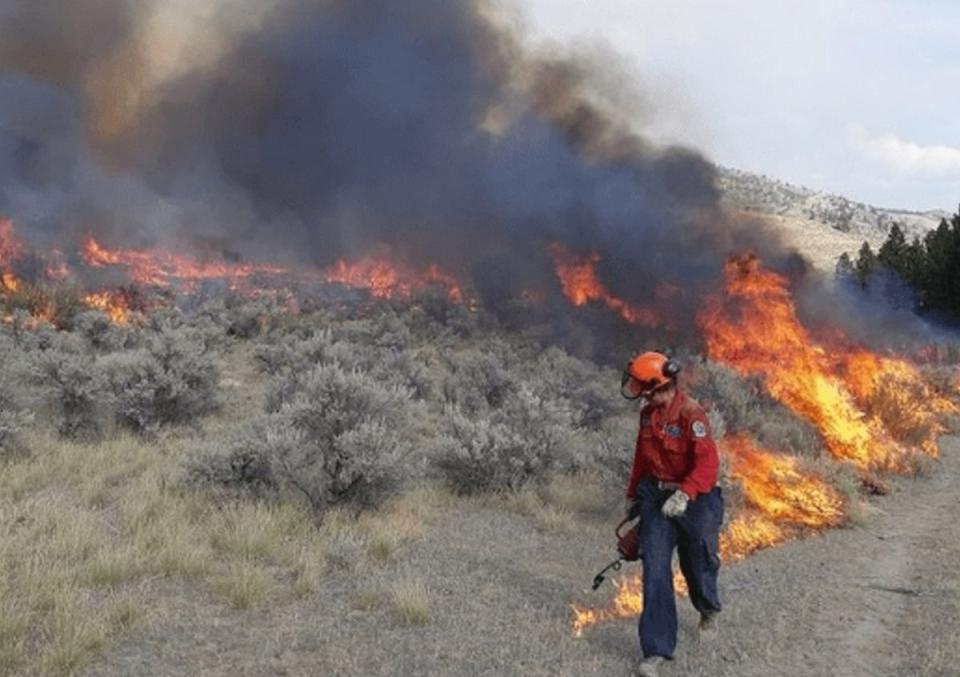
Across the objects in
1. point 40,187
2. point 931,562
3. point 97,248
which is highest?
point 40,187

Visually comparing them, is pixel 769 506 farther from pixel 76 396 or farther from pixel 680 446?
pixel 76 396

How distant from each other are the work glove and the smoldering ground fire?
887 centimetres

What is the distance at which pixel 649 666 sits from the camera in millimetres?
5168

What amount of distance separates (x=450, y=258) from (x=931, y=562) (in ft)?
80.1

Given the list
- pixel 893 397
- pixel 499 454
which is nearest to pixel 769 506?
pixel 499 454

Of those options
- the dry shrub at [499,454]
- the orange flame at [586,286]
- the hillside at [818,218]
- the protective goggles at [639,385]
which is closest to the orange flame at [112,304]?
the orange flame at [586,286]

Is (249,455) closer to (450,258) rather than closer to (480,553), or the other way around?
(480,553)

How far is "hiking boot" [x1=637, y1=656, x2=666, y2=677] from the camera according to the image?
514cm

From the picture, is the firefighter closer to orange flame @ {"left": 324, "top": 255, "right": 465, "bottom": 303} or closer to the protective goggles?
the protective goggles

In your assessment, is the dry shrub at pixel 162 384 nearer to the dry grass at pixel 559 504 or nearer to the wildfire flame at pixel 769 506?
the dry grass at pixel 559 504

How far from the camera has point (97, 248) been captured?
2938 cm

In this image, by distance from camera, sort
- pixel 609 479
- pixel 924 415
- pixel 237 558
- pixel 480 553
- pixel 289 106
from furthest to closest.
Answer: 1. pixel 289 106
2. pixel 924 415
3. pixel 609 479
4. pixel 480 553
5. pixel 237 558

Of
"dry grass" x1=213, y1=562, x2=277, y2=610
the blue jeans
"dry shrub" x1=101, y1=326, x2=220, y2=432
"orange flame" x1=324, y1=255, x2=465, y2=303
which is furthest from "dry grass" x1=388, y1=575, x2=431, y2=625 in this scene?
"orange flame" x1=324, y1=255, x2=465, y2=303

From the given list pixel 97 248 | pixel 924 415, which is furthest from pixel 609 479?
pixel 97 248
